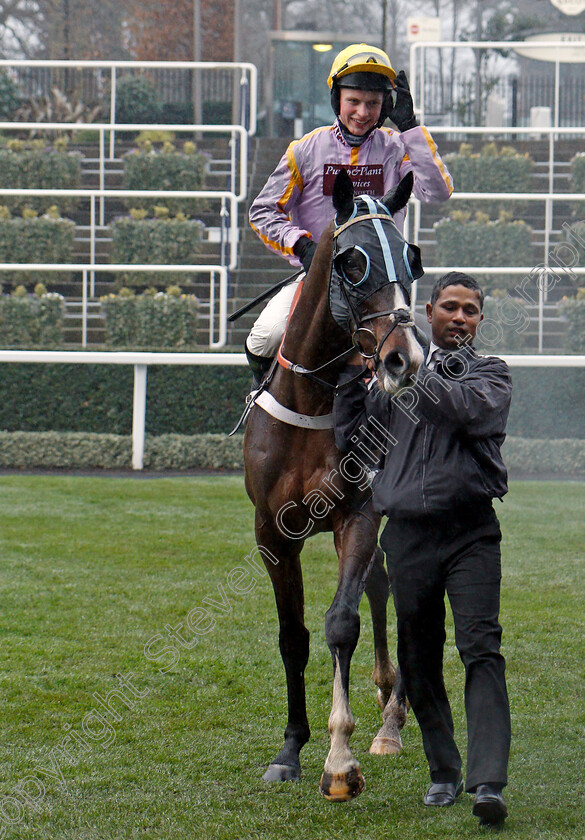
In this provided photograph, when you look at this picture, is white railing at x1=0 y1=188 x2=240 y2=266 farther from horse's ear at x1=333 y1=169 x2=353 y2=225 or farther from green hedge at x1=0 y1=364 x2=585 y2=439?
horse's ear at x1=333 y1=169 x2=353 y2=225

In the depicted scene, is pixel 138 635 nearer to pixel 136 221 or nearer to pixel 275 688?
pixel 275 688

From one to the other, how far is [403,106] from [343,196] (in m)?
0.86

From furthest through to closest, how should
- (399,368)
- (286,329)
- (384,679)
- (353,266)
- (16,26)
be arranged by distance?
(16,26), (384,679), (286,329), (353,266), (399,368)

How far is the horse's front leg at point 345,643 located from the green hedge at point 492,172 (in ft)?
29.0

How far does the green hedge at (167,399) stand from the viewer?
9500 mm

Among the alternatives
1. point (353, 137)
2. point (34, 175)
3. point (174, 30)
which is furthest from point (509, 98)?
point (353, 137)

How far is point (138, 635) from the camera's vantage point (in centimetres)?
465

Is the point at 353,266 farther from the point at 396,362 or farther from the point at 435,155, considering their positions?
the point at 435,155

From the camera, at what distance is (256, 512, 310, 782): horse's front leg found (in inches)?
128

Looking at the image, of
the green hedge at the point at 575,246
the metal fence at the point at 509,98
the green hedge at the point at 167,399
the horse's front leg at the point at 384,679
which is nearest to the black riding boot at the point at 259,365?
the horse's front leg at the point at 384,679

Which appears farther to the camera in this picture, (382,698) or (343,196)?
(382,698)

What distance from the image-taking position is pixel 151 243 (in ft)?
35.9

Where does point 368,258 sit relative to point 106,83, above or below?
below

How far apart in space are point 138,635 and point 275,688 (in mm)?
874
